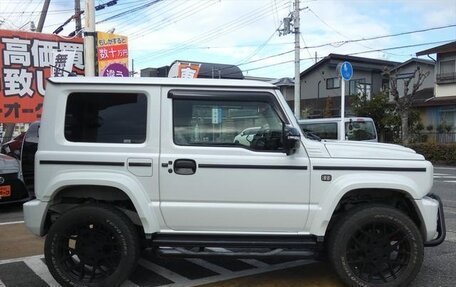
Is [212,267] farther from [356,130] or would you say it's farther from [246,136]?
[356,130]

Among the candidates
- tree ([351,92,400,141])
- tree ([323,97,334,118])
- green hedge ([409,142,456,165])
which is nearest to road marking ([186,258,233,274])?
green hedge ([409,142,456,165])

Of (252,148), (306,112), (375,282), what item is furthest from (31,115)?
(306,112)

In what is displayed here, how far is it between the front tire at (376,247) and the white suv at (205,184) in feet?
0.03

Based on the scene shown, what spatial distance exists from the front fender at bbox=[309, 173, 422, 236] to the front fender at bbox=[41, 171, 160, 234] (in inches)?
58.7

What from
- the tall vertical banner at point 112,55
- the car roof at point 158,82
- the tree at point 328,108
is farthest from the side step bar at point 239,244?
the tree at point 328,108

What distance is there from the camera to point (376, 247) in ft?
15.3

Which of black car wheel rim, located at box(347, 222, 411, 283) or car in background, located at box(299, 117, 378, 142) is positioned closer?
black car wheel rim, located at box(347, 222, 411, 283)

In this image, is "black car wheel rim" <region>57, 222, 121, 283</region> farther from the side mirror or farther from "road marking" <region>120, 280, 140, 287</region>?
the side mirror

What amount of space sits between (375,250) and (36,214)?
3198 mm

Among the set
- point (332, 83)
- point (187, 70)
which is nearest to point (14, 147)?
point (187, 70)

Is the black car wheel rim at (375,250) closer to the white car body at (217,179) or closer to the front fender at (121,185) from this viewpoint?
the white car body at (217,179)

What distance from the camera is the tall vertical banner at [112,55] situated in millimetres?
12406

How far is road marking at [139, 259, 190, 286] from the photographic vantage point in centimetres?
504

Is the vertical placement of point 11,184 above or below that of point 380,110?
below
